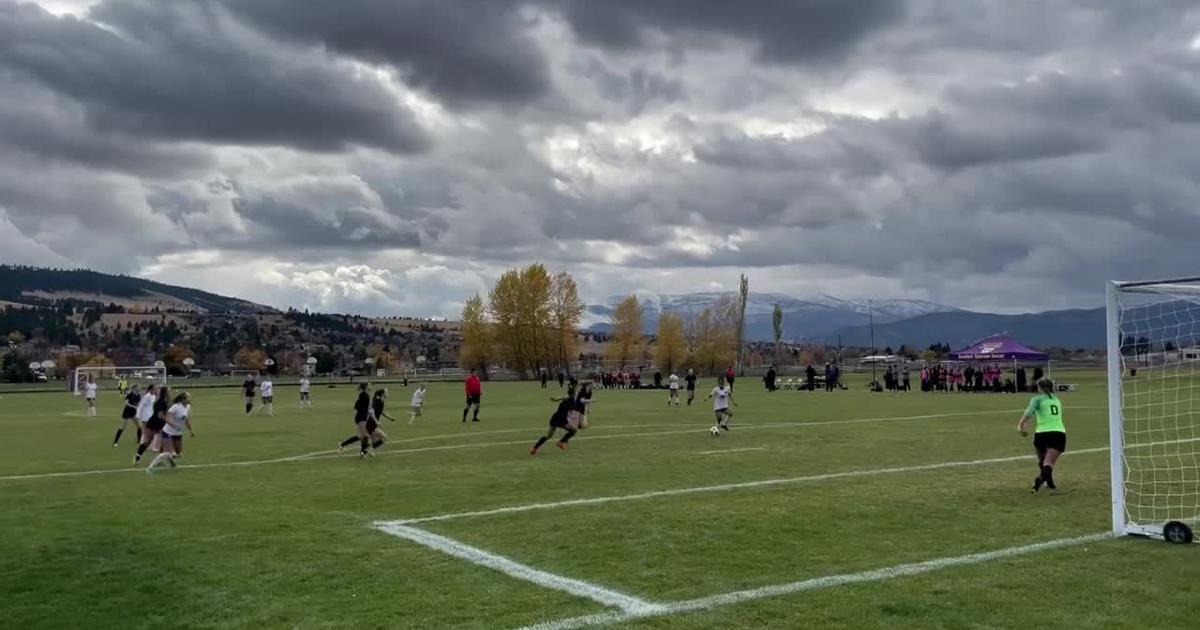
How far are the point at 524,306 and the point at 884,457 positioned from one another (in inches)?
3797

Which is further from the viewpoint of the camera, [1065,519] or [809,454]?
[809,454]

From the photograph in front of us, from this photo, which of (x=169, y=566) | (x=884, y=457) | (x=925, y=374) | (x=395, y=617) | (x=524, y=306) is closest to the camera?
(x=395, y=617)

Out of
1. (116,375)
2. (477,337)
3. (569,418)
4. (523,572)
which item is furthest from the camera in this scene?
(477,337)

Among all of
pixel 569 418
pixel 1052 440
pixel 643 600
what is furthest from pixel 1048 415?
pixel 569 418

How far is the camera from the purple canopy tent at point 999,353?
53.1m

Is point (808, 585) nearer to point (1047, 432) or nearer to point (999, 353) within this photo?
point (1047, 432)

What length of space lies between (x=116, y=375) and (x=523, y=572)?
318 feet

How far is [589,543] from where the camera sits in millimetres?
10812

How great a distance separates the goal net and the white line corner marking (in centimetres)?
6666

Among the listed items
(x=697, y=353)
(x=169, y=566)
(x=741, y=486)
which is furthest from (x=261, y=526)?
(x=697, y=353)

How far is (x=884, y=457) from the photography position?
1959cm

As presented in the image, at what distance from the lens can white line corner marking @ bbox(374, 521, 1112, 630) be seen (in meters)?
7.80

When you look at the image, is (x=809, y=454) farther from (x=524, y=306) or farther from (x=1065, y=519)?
(x=524, y=306)

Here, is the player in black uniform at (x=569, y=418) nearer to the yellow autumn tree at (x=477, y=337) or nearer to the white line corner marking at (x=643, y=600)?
the white line corner marking at (x=643, y=600)
